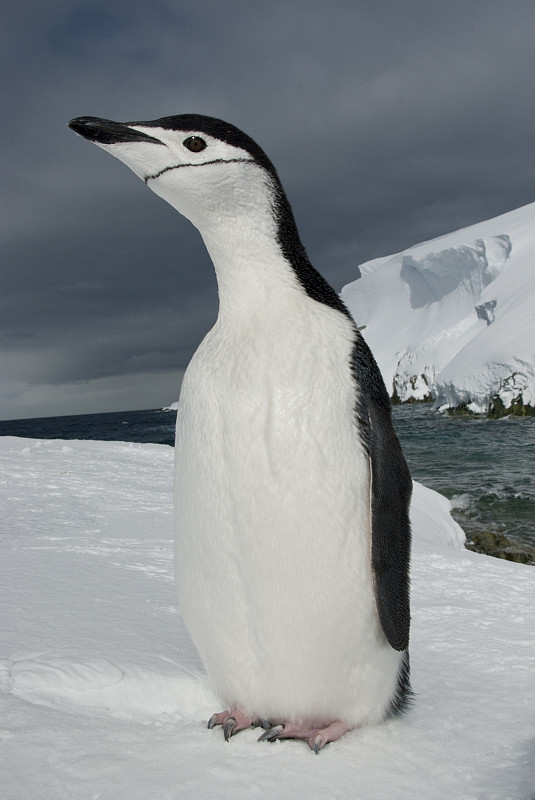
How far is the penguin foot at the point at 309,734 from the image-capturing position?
4.30ft

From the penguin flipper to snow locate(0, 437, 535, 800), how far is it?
26cm

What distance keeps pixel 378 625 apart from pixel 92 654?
0.68 m

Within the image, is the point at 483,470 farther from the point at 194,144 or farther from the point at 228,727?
the point at 194,144

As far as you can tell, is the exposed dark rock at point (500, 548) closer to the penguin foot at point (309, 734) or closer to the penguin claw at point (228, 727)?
the penguin foot at point (309, 734)

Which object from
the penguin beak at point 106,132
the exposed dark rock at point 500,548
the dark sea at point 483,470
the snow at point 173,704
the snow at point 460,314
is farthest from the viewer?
the snow at point 460,314

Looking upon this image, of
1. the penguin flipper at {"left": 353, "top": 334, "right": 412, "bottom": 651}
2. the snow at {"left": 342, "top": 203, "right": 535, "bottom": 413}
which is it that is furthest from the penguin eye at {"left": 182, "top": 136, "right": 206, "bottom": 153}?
the snow at {"left": 342, "top": 203, "right": 535, "bottom": 413}

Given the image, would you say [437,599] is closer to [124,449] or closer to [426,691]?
[426,691]

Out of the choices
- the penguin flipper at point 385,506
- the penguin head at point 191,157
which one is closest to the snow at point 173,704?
the penguin flipper at point 385,506

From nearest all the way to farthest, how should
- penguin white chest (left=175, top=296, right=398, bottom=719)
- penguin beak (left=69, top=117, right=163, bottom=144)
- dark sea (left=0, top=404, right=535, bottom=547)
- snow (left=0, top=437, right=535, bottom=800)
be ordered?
snow (left=0, top=437, right=535, bottom=800)
penguin white chest (left=175, top=296, right=398, bottom=719)
penguin beak (left=69, top=117, right=163, bottom=144)
dark sea (left=0, top=404, right=535, bottom=547)

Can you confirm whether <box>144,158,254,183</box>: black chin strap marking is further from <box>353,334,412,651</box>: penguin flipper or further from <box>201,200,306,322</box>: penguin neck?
<box>353,334,412,651</box>: penguin flipper

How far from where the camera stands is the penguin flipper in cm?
133

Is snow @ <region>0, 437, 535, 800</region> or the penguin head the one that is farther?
the penguin head

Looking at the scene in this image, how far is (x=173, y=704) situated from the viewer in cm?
148

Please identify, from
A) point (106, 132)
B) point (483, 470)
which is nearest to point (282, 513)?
point (106, 132)
